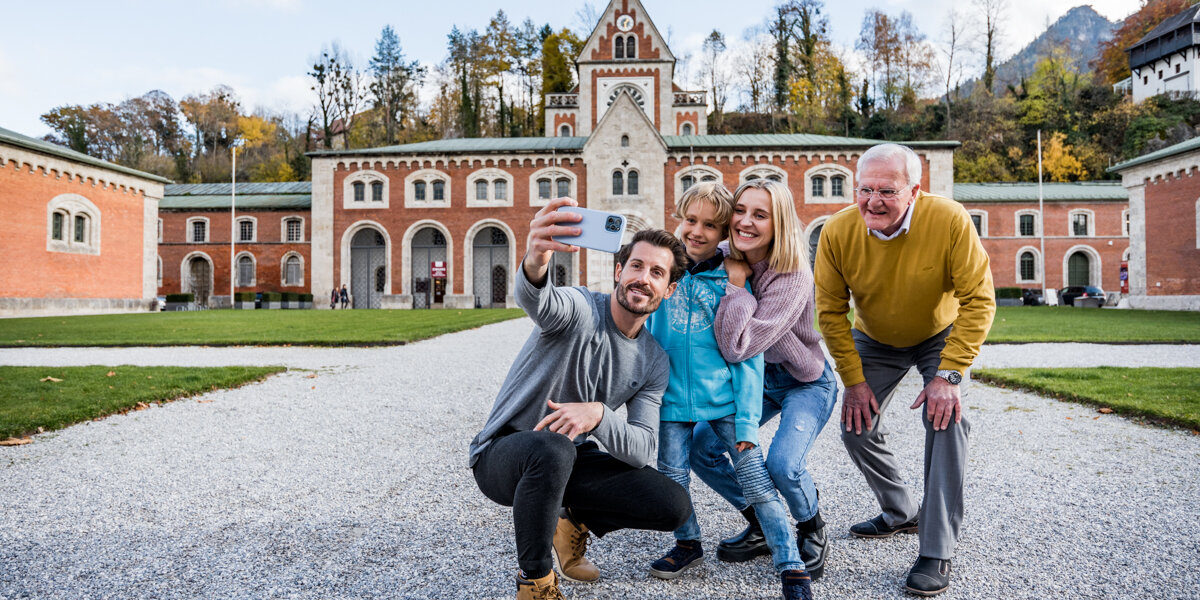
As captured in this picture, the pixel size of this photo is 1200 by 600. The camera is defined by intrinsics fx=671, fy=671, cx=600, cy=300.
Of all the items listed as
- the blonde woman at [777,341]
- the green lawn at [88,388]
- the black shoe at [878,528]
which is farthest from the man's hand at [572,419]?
the green lawn at [88,388]

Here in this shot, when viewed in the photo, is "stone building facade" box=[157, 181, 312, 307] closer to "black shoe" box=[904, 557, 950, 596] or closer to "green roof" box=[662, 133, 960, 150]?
"green roof" box=[662, 133, 960, 150]

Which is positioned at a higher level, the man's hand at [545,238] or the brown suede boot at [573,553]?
the man's hand at [545,238]

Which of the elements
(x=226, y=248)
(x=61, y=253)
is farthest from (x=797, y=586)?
(x=226, y=248)

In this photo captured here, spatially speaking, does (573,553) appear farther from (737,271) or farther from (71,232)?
(71,232)

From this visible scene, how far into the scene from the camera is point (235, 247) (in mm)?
41688

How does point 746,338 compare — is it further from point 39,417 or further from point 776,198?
point 39,417

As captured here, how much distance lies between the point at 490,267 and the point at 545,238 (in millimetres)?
36200

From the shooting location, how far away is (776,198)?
9.41ft

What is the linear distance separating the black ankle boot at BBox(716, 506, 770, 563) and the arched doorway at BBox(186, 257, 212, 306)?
4628 centimetres

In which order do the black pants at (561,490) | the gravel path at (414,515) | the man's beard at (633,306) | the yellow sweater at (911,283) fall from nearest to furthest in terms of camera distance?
the black pants at (561,490) → the man's beard at (633,306) → the gravel path at (414,515) → the yellow sweater at (911,283)

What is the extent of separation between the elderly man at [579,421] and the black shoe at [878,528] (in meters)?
1.15

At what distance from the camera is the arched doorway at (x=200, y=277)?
4203 cm

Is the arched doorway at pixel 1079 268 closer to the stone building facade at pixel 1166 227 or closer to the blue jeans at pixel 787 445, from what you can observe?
the stone building facade at pixel 1166 227

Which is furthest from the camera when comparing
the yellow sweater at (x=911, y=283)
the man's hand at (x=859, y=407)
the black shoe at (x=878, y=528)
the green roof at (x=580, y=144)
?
the green roof at (x=580, y=144)
